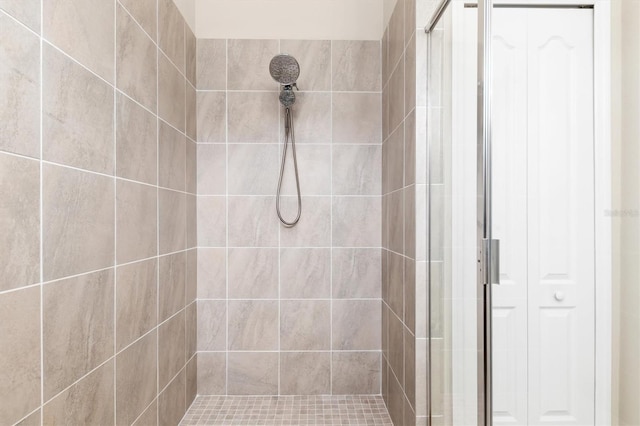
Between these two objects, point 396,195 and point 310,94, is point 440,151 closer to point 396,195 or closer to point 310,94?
point 396,195

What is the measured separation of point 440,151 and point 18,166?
1311 millimetres

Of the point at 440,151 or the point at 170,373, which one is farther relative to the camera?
the point at 170,373

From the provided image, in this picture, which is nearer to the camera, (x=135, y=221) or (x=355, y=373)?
(x=135, y=221)

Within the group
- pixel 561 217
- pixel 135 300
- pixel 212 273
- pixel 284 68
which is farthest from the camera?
pixel 212 273

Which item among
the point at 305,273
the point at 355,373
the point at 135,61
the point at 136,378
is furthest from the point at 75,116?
the point at 355,373

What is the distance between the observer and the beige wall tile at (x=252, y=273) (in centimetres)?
245

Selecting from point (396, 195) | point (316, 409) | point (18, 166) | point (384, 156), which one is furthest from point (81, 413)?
point (384, 156)

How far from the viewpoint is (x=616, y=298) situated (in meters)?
0.73

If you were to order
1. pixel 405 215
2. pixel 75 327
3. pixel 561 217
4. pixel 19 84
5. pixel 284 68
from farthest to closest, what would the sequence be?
pixel 284 68 → pixel 405 215 → pixel 75 327 → pixel 19 84 → pixel 561 217

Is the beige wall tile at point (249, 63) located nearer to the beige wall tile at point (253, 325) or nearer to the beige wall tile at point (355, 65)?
the beige wall tile at point (355, 65)

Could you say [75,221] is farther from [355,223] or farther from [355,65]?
[355,65]

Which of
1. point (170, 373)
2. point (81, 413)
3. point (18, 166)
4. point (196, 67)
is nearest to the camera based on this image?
point (18, 166)

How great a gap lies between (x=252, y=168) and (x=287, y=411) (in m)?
1.39

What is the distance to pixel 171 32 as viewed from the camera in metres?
2.02
